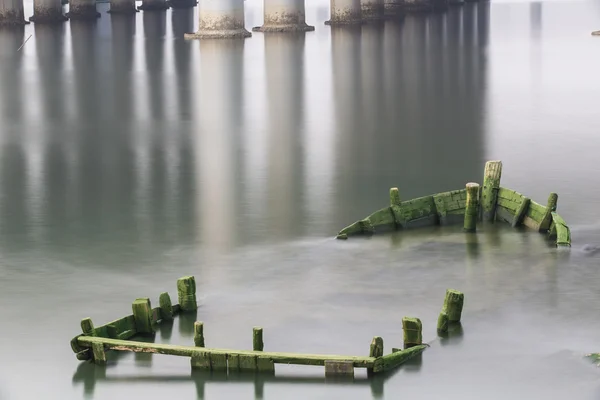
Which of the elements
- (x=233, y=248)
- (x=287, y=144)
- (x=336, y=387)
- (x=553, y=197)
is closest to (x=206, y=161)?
(x=287, y=144)

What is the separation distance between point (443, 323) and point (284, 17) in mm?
46214

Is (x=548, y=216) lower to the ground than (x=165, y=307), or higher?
higher

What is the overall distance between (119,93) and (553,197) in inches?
846

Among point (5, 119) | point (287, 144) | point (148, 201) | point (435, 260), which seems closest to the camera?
point (435, 260)

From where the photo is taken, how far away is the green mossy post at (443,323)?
15031 mm

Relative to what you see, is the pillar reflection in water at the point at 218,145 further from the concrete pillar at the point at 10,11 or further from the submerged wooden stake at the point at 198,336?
the concrete pillar at the point at 10,11

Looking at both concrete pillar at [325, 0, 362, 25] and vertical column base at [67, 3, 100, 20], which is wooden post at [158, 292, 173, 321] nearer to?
concrete pillar at [325, 0, 362, 25]

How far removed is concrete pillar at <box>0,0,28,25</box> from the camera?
65.4 metres

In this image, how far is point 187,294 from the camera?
15.8 meters

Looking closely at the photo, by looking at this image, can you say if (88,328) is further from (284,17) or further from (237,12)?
(284,17)

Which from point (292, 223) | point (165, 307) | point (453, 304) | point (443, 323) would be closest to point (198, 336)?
point (165, 307)

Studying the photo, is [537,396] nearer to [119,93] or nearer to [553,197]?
[553,197]

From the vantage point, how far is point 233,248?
19.0 meters

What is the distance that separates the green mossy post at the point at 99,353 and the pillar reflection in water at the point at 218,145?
4915 mm
